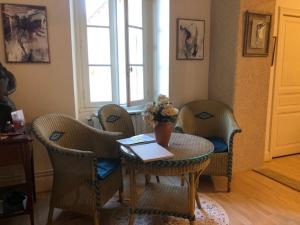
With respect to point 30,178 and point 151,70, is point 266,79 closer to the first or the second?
point 151,70

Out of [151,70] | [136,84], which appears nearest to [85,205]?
[136,84]

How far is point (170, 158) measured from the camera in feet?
6.02

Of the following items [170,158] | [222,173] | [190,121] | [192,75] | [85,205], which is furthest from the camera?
[192,75]

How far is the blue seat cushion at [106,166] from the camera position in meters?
2.03

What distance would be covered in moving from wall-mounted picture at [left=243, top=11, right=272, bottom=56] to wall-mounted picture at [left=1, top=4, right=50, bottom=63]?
7.07 ft

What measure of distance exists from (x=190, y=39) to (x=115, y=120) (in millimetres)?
1365

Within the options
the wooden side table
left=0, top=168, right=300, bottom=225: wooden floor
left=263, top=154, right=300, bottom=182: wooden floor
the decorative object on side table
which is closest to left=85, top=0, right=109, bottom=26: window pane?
the decorative object on side table

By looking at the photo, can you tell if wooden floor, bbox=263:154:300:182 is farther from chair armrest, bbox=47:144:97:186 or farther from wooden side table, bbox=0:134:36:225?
wooden side table, bbox=0:134:36:225

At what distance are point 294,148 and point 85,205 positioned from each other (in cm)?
324

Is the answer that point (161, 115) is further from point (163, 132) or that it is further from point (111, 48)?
point (111, 48)

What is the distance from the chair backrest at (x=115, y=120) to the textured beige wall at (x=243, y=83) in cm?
121

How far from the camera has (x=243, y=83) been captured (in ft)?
10.0

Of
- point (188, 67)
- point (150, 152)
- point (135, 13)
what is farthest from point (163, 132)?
point (135, 13)

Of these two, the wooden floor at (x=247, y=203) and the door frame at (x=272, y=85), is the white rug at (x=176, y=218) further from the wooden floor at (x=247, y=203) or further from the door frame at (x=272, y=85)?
the door frame at (x=272, y=85)
